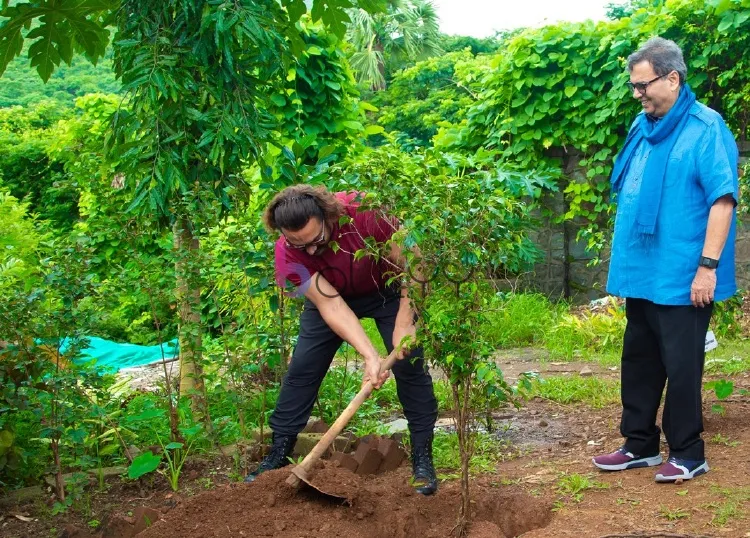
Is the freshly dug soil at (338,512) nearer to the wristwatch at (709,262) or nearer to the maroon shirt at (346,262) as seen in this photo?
the maroon shirt at (346,262)

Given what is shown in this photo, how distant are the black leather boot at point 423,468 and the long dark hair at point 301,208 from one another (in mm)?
1162

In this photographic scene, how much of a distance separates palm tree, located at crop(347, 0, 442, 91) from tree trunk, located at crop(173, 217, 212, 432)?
73.3ft

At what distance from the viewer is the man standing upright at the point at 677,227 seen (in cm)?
334

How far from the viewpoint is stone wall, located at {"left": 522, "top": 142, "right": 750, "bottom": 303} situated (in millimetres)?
8438

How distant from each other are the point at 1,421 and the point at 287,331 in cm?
147

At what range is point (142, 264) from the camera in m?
4.02

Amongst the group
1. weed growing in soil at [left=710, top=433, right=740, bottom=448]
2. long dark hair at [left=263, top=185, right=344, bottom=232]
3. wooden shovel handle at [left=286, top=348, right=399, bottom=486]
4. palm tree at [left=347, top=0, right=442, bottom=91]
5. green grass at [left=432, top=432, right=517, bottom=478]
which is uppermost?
palm tree at [left=347, top=0, right=442, bottom=91]

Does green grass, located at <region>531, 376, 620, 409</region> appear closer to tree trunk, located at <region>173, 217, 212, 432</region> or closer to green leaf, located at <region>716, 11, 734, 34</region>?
tree trunk, located at <region>173, 217, 212, 432</region>

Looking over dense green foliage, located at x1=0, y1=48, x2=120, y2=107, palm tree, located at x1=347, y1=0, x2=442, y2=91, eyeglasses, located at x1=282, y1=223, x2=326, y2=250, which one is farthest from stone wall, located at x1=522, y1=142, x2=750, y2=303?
palm tree, located at x1=347, y1=0, x2=442, y2=91

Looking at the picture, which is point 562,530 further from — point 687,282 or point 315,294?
point 315,294

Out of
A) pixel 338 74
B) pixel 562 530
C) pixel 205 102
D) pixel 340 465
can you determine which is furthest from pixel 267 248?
pixel 338 74

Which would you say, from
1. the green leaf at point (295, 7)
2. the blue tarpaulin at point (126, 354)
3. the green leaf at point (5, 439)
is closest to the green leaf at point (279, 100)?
the blue tarpaulin at point (126, 354)

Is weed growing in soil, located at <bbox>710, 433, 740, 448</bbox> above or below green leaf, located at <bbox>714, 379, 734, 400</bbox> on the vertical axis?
below

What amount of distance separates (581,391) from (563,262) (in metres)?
3.32
